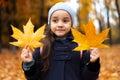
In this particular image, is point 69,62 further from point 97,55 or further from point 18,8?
point 18,8

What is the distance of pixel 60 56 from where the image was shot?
388cm

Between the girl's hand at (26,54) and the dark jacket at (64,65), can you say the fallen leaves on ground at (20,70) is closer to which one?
the dark jacket at (64,65)

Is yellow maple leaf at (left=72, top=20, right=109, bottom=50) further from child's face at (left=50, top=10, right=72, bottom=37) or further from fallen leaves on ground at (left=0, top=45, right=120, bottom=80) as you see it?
fallen leaves on ground at (left=0, top=45, right=120, bottom=80)

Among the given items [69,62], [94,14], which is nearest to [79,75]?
[69,62]

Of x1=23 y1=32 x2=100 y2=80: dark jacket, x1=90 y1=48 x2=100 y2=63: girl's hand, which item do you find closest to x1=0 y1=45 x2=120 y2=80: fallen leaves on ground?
x1=23 y1=32 x2=100 y2=80: dark jacket

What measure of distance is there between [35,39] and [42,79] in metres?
0.56

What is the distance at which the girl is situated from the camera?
384 cm

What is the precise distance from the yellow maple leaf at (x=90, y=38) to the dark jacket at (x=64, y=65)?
330mm

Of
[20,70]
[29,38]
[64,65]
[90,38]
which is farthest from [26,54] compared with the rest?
[20,70]

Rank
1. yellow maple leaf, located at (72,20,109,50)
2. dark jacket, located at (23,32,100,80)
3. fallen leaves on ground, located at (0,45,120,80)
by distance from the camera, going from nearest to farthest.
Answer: yellow maple leaf, located at (72,20,109,50), dark jacket, located at (23,32,100,80), fallen leaves on ground, located at (0,45,120,80)

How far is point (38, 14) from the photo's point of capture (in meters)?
31.9

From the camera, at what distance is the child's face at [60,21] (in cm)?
389

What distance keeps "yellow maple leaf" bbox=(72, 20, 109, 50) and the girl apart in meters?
0.31

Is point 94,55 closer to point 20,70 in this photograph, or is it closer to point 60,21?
point 60,21
